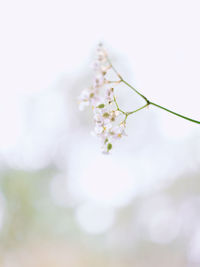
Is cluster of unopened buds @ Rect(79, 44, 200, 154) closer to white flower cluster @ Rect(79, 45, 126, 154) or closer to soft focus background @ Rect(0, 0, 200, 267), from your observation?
white flower cluster @ Rect(79, 45, 126, 154)

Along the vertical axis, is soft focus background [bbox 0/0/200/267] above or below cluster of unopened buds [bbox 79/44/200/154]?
below

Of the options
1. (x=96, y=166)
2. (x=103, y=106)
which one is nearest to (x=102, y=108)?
(x=103, y=106)

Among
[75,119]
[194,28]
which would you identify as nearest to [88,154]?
[75,119]

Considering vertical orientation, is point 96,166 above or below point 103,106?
below

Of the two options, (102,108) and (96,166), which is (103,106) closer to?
(102,108)

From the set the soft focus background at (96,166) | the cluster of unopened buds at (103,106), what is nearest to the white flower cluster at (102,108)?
the cluster of unopened buds at (103,106)

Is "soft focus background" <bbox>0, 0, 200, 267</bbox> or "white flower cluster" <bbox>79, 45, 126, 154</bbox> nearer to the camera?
"white flower cluster" <bbox>79, 45, 126, 154</bbox>

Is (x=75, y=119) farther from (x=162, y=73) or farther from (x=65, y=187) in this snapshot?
(x=162, y=73)

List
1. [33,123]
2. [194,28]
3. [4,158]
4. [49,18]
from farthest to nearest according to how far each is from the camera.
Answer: [49,18] < [33,123] < [4,158] < [194,28]

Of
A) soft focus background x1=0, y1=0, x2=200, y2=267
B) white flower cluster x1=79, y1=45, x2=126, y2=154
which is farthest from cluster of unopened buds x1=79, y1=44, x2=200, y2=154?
soft focus background x1=0, y1=0, x2=200, y2=267
